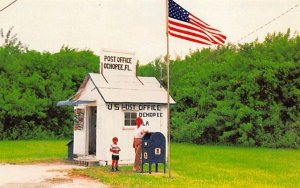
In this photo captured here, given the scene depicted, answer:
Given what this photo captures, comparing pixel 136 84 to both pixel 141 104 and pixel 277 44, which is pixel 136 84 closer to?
pixel 141 104

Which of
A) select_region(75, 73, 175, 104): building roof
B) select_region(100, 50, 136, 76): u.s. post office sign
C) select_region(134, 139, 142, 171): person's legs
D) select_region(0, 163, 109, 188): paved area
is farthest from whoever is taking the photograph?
select_region(100, 50, 136, 76): u.s. post office sign

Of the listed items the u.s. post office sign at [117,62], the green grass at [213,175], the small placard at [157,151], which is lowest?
the green grass at [213,175]

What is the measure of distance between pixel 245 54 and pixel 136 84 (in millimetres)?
14962

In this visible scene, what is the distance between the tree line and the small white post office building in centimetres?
1294

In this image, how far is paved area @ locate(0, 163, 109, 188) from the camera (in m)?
12.8

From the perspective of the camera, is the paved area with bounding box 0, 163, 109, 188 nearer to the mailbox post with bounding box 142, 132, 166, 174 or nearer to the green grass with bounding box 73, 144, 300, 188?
the green grass with bounding box 73, 144, 300, 188

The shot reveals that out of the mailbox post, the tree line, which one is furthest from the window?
the tree line

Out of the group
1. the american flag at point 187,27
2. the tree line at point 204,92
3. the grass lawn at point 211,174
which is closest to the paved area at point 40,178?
the grass lawn at point 211,174

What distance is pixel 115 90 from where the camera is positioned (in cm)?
1881

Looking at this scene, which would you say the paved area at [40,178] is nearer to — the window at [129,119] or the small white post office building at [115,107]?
the small white post office building at [115,107]

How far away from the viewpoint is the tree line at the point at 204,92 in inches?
1228

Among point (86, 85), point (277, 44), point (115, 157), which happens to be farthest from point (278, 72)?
point (115, 157)

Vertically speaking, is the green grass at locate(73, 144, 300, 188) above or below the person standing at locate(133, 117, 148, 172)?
below

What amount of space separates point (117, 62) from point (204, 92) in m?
16.8
